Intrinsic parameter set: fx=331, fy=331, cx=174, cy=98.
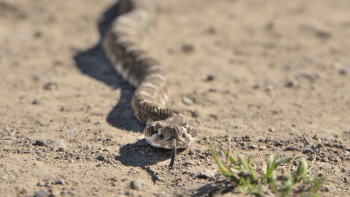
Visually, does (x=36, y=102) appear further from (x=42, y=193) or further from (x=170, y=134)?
(x=170, y=134)

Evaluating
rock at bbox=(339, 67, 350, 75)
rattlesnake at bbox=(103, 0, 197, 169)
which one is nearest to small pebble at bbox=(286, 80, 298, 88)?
rock at bbox=(339, 67, 350, 75)

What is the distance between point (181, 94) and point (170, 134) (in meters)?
2.65

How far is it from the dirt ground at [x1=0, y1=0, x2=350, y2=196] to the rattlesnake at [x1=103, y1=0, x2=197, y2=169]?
27 cm

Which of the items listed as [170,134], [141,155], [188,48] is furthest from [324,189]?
[188,48]

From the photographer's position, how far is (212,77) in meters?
8.16

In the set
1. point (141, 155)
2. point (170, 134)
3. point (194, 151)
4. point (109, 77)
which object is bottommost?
point (141, 155)

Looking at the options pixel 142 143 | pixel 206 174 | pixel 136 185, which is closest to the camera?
pixel 136 185

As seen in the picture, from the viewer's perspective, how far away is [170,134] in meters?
4.97

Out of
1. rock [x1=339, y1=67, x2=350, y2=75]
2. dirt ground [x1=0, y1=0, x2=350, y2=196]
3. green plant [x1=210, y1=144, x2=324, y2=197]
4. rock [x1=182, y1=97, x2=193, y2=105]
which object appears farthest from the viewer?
rock [x1=339, y1=67, x2=350, y2=75]

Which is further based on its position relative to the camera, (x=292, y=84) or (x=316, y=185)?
(x=292, y=84)

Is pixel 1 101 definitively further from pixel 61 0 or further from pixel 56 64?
pixel 61 0

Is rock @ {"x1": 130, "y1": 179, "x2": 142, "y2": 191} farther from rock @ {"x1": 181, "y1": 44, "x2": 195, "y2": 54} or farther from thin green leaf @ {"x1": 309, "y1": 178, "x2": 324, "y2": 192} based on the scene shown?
rock @ {"x1": 181, "y1": 44, "x2": 195, "y2": 54}

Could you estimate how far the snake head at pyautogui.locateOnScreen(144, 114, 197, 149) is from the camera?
498cm

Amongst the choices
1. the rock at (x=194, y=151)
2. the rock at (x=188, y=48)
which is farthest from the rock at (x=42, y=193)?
the rock at (x=188, y=48)
